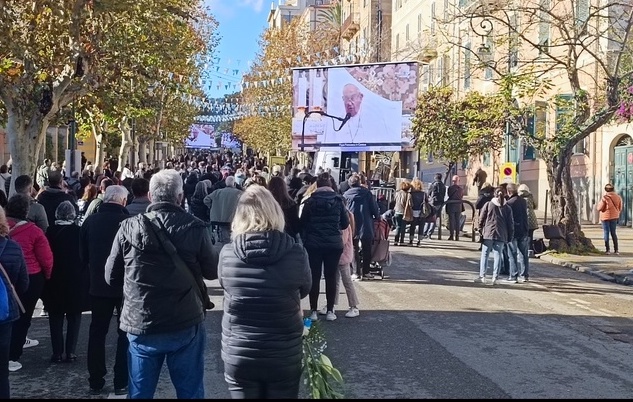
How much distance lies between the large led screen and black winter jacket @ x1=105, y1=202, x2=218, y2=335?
2538cm

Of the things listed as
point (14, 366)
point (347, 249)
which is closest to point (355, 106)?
point (347, 249)

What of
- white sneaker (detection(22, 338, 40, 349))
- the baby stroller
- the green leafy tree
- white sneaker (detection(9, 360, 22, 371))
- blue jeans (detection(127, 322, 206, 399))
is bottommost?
white sneaker (detection(9, 360, 22, 371))

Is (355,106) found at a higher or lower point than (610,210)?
higher

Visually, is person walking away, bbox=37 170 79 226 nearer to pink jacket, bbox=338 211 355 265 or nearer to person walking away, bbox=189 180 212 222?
pink jacket, bbox=338 211 355 265

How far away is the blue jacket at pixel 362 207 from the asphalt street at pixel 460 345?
1.03 m

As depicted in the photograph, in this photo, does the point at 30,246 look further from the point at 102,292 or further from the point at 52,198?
the point at 52,198

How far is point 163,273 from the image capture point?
5133mm

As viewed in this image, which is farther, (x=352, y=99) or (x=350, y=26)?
(x=350, y=26)

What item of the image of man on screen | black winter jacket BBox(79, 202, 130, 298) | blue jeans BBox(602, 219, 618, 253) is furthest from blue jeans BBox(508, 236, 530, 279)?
the image of man on screen

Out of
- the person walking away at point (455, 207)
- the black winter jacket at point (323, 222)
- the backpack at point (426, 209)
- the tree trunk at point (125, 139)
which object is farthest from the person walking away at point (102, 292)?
the tree trunk at point (125, 139)

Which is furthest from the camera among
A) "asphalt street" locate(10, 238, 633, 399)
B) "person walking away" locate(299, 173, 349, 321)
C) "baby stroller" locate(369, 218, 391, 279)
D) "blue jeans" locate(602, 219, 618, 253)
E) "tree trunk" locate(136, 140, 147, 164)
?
"tree trunk" locate(136, 140, 147, 164)

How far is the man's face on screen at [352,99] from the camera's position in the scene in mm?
31328

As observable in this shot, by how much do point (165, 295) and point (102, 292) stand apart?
1.82m

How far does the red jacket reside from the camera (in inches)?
288
